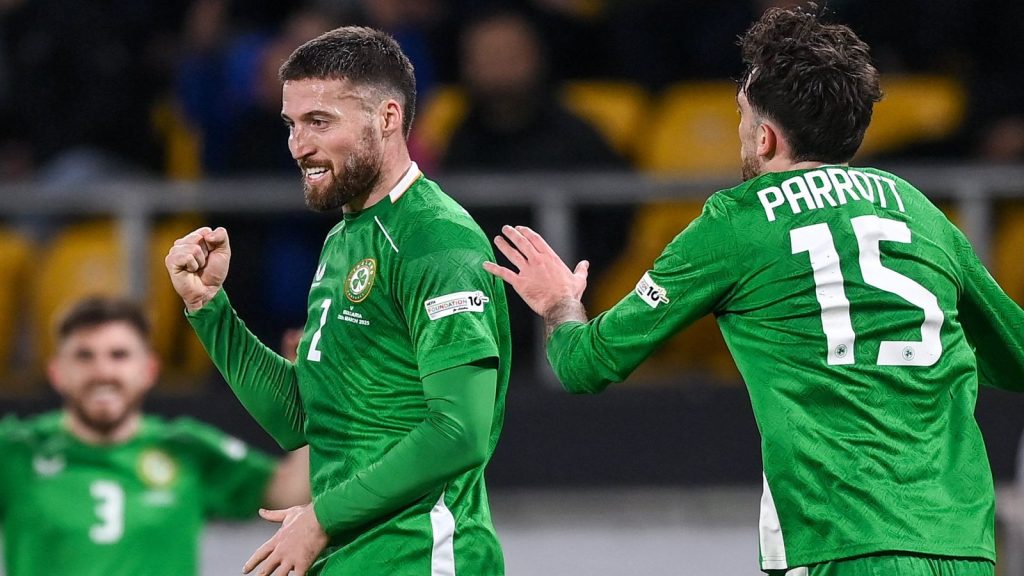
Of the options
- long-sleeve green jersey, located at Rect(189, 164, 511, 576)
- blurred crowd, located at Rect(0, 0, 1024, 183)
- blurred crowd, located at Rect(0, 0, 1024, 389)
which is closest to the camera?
long-sleeve green jersey, located at Rect(189, 164, 511, 576)

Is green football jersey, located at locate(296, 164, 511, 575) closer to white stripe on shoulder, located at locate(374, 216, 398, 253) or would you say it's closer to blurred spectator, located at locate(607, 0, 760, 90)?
white stripe on shoulder, located at locate(374, 216, 398, 253)

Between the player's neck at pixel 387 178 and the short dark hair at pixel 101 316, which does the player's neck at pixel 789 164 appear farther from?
the short dark hair at pixel 101 316

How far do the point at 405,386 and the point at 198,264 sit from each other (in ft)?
2.09

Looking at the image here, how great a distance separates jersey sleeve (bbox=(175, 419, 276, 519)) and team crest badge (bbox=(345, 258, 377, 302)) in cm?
243

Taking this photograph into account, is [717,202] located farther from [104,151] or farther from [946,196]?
[104,151]

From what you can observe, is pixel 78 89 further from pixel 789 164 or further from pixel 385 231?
pixel 789 164

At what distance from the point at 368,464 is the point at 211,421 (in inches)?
165

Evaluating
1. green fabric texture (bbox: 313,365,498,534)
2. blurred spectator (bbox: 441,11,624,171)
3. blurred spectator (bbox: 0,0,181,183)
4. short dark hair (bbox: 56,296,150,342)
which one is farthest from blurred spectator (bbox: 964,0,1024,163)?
green fabric texture (bbox: 313,365,498,534)

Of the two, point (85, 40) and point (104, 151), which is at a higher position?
point (85, 40)

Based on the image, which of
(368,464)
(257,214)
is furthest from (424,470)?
(257,214)

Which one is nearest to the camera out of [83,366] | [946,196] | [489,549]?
[489,549]

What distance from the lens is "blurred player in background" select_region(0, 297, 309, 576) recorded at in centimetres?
574

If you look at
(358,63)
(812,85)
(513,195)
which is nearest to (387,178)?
(358,63)

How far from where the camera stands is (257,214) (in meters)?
7.57
